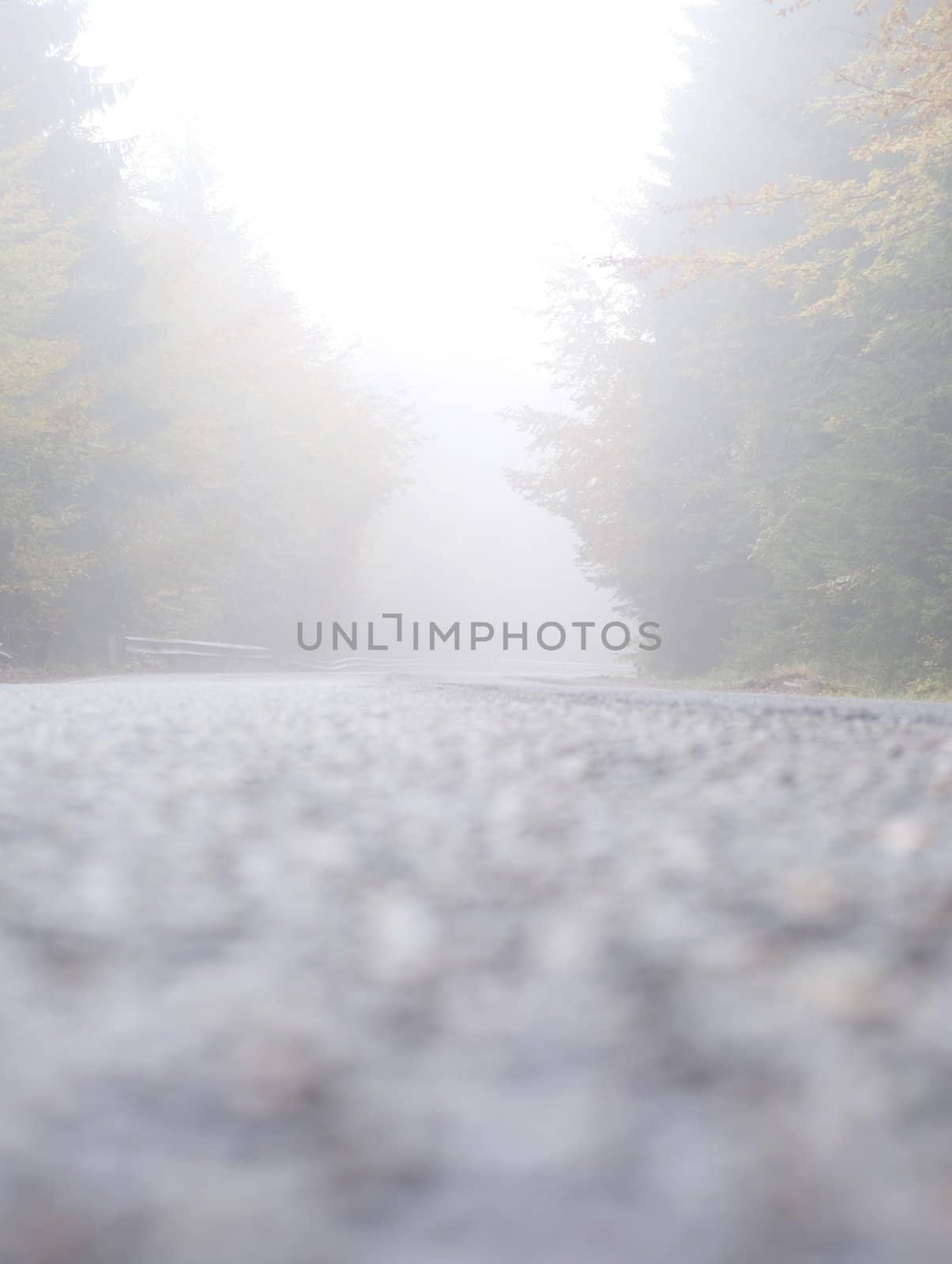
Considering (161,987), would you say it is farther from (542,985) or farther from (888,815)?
(888,815)

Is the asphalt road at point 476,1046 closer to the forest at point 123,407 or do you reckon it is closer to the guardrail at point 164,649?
the forest at point 123,407

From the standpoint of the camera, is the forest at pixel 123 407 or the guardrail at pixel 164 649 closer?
the forest at pixel 123 407

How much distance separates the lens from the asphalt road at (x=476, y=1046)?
436 mm

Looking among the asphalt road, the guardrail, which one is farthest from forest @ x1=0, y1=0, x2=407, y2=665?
the asphalt road

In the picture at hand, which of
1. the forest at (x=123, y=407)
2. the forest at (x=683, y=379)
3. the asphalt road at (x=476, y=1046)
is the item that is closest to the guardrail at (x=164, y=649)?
the forest at (x=123, y=407)

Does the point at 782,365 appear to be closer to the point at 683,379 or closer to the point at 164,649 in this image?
the point at 683,379

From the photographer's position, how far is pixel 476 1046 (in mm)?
561

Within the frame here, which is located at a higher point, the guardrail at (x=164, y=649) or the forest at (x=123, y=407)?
the forest at (x=123, y=407)

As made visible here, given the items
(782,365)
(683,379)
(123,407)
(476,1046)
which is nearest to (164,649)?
(123,407)

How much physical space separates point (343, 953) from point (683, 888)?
0.34 meters

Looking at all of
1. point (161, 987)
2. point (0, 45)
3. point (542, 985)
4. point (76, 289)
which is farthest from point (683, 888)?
point (0, 45)

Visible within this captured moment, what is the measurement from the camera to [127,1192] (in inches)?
17.6

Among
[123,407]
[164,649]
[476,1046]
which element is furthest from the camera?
[164,649]

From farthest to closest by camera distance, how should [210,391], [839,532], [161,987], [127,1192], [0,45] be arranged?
[210,391], [0,45], [839,532], [161,987], [127,1192]
